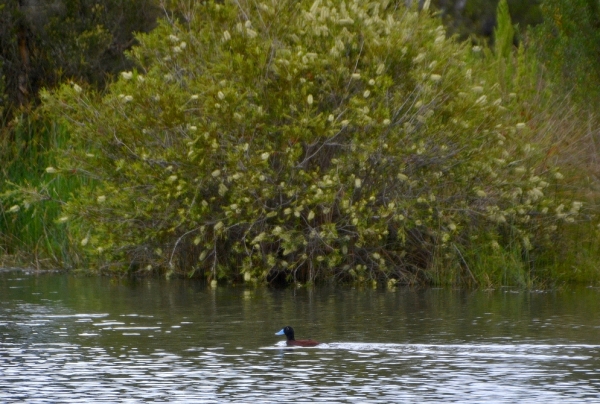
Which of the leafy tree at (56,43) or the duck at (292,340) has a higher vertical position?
the leafy tree at (56,43)

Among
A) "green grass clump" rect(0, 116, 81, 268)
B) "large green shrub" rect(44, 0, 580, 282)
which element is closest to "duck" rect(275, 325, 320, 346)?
"large green shrub" rect(44, 0, 580, 282)

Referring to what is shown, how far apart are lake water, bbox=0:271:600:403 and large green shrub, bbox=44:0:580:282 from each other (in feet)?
2.53

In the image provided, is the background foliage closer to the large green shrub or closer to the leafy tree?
the large green shrub

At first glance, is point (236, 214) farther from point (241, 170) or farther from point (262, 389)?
point (262, 389)

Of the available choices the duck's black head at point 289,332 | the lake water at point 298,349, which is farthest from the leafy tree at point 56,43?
the duck's black head at point 289,332

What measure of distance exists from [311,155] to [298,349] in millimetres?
5045

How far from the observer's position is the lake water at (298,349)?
8742 millimetres

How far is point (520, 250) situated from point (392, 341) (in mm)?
5363

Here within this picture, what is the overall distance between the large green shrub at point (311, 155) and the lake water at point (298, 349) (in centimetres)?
77

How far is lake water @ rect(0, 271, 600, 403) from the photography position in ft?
28.7

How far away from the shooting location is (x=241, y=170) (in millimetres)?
15156

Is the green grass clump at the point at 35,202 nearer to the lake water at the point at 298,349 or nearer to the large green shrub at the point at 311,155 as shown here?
the large green shrub at the point at 311,155

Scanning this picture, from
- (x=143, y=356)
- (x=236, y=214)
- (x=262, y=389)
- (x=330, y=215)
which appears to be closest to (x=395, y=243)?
(x=330, y=215)

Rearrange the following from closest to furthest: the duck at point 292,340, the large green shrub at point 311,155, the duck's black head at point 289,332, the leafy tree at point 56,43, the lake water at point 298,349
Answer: the lake water at point 298,349
the duck at point 292,340
the duck's black head at point 289,332
the large green shrub at point 311,155
the leafy tree at point 56,43
